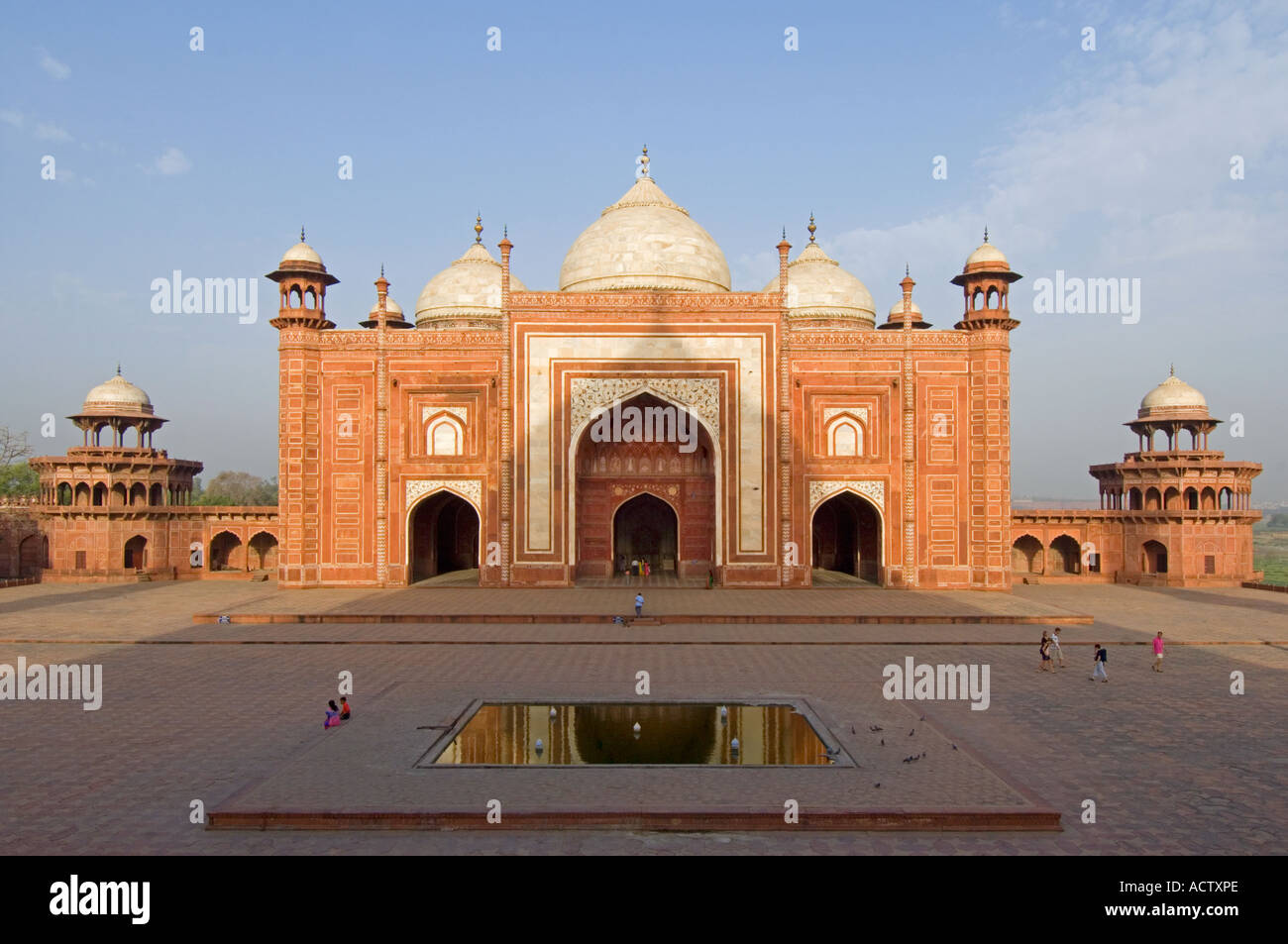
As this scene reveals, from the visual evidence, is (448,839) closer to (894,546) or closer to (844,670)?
(844,670)

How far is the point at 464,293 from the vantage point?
28.4 m

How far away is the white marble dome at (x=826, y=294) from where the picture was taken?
28.6m

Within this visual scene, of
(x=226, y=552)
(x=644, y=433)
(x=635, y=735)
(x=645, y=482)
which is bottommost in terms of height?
(x=635, y=735)

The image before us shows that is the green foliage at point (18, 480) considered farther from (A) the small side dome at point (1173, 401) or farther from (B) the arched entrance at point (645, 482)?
(A) the small side dome at point (1173, 401)

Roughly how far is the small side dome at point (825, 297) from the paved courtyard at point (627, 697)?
12.0m

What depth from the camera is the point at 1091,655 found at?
14.4 m

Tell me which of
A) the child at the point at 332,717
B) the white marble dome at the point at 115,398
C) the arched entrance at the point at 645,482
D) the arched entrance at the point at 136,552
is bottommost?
the child at the point at 332,717

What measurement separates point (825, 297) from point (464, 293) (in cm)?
1177

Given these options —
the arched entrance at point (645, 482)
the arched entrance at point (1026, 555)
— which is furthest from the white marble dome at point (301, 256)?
the arched entrance at point (1026, 555)

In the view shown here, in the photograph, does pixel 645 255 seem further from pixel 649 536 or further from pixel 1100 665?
pixel 1100 665

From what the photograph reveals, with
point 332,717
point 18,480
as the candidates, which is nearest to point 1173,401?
point 332,717

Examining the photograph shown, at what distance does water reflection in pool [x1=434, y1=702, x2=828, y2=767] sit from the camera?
8.77m

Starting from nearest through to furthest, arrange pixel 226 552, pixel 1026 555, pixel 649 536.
A: 1. pixel 649 536
2. pixel 1026 555
3. pixel 226 552

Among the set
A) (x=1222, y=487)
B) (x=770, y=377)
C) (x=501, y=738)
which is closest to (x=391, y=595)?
(x=770, y=377)
